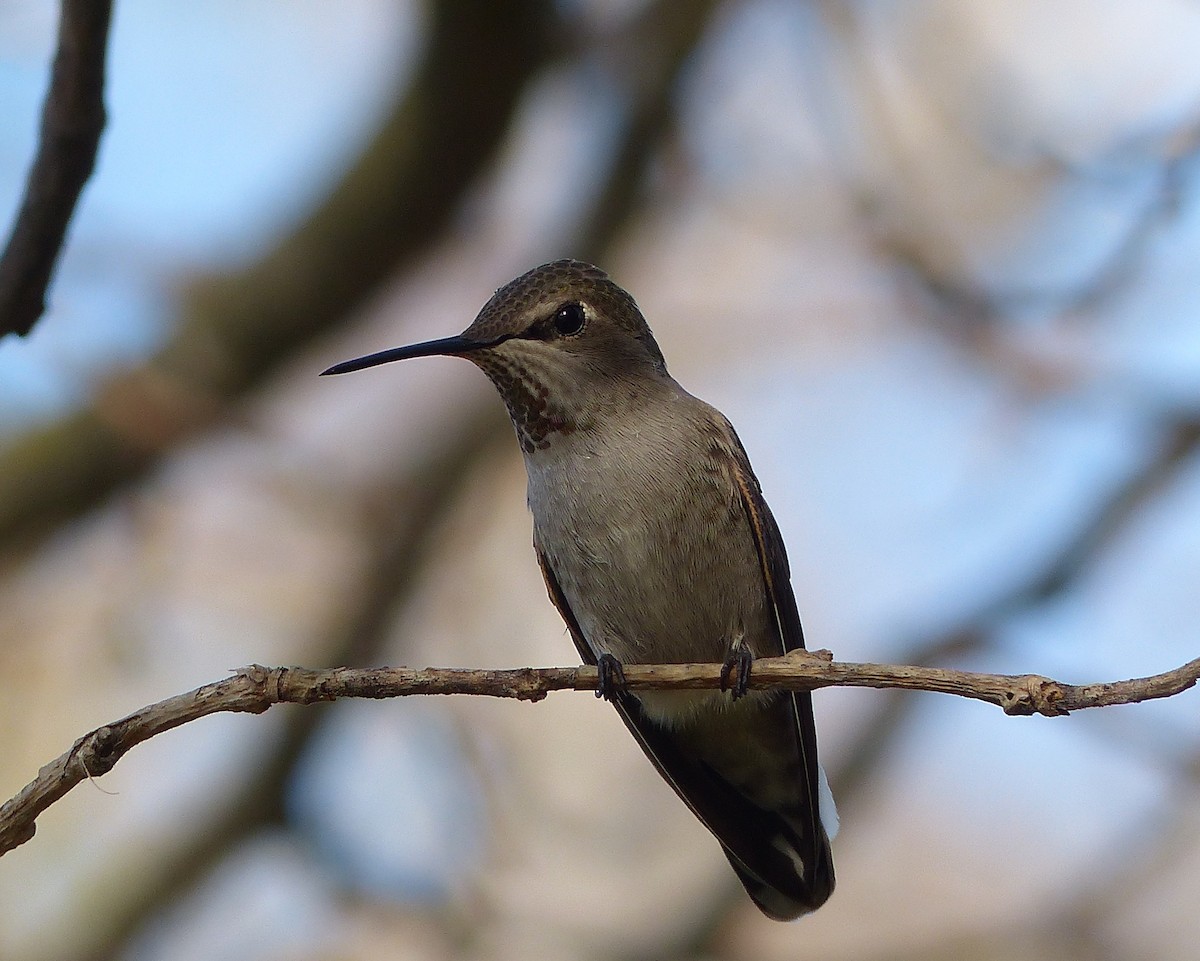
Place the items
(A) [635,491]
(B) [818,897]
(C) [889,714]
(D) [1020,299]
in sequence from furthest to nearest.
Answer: (C) [889,714] < (D) [1020,299] < (B) [818,897] < (A) [635,491]

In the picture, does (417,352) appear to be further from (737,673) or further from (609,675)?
(737,673)

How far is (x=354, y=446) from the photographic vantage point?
880 centimetres

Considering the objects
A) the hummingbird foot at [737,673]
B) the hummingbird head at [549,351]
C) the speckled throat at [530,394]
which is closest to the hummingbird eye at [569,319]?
the hummingbird head at [549,351]

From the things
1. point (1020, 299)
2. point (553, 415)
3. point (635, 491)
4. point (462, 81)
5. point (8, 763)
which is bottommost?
point (635, 491)

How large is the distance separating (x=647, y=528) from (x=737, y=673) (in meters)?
0.65

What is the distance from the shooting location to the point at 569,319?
3.90 metres

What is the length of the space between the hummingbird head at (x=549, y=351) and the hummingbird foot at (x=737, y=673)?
0.80m

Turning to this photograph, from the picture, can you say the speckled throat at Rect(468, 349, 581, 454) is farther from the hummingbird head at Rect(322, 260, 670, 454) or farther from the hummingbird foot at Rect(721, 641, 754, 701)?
the hummingbird foot at Rect(721, 641, 754, 701)

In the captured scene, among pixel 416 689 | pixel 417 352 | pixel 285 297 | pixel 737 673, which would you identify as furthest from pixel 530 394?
pixel 285 297

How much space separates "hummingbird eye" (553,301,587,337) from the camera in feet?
12.7

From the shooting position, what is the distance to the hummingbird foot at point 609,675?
123 inches

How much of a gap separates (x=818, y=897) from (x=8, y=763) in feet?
17.1

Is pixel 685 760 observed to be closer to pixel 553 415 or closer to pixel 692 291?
pixel 553 415

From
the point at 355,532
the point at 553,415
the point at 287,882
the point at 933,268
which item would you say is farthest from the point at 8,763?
the point at 933,268
